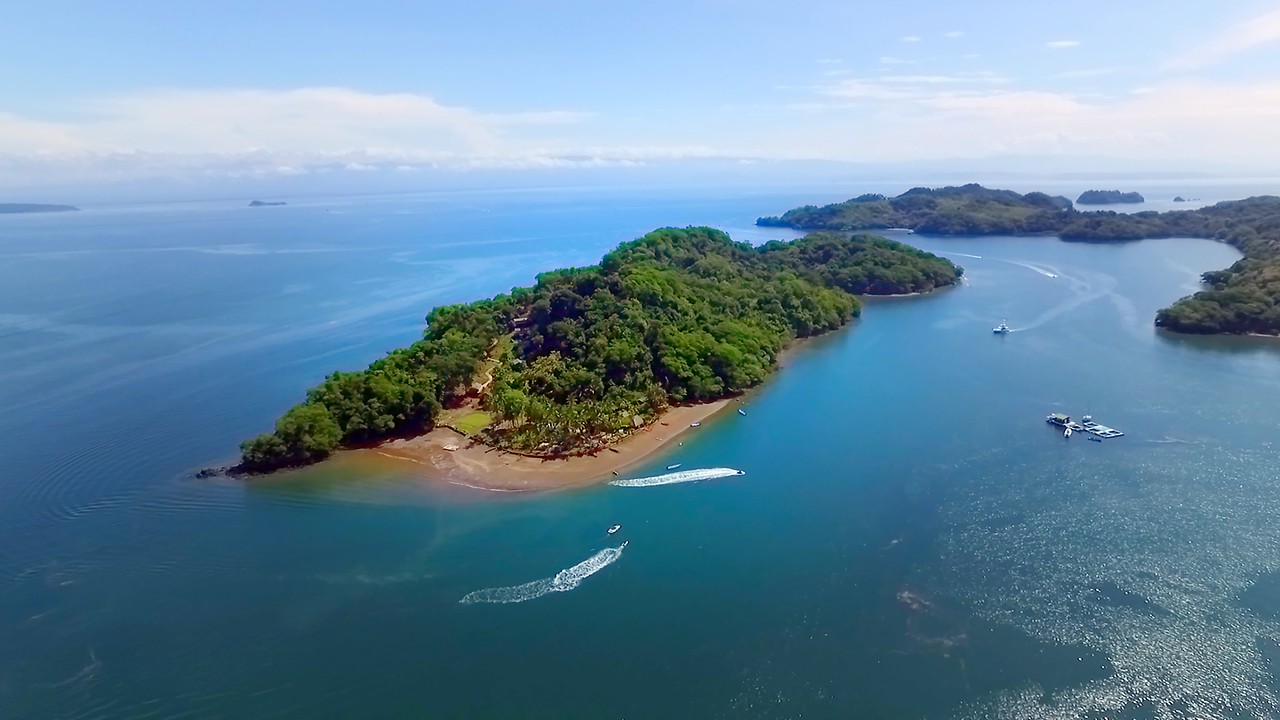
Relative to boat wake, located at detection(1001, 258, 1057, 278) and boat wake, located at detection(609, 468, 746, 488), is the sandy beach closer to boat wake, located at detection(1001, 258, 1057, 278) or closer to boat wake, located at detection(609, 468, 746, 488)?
boat wake, located at detection(609, 468, 746, 488)

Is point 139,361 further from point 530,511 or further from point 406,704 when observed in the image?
point 406,704

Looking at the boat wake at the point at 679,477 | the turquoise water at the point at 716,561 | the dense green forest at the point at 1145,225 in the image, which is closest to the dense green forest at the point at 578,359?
the turquoise water at the point at 716,561

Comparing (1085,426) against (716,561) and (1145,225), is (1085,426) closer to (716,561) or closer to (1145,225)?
(716,561)

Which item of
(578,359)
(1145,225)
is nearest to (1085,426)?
(578,359)

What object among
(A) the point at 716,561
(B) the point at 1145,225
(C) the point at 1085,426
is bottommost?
(A) the point at 716,561

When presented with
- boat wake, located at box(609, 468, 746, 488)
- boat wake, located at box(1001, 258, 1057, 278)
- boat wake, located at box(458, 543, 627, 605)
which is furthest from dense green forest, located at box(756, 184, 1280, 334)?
boat wake, located at box(458, 543, 627, 605)

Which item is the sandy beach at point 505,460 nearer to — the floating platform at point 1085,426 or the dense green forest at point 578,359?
the dense green forest at point 578,359
